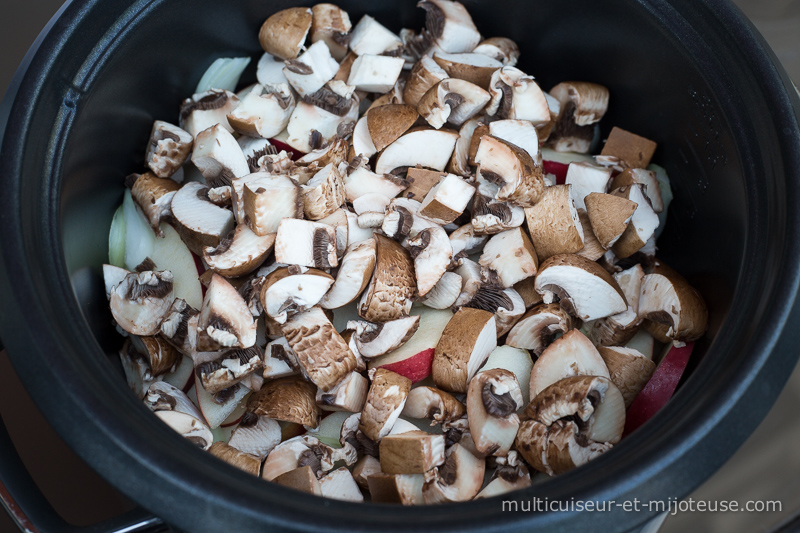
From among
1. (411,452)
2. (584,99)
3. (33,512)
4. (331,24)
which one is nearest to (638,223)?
(584,99)

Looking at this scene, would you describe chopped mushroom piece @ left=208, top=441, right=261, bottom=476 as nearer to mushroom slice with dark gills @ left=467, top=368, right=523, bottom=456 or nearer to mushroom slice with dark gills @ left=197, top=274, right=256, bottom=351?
mushroom slice with dark gills @ left=197, top=274, right=256, bottom=351

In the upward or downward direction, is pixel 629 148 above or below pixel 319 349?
above

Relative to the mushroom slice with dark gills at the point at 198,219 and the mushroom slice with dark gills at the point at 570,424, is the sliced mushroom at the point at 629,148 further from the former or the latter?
the mushroom slice with dark gills at the point at 198,219

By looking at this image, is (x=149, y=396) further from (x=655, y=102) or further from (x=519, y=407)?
(x=655, y=102)

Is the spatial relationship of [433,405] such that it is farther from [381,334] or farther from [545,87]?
[545,87]

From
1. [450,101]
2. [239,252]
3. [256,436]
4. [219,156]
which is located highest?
[450,101]

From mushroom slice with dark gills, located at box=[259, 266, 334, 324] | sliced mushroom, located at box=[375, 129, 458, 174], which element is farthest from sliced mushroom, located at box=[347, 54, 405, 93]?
mushroom slice with dark gills, located at box=[259, 266, 334, 324]
